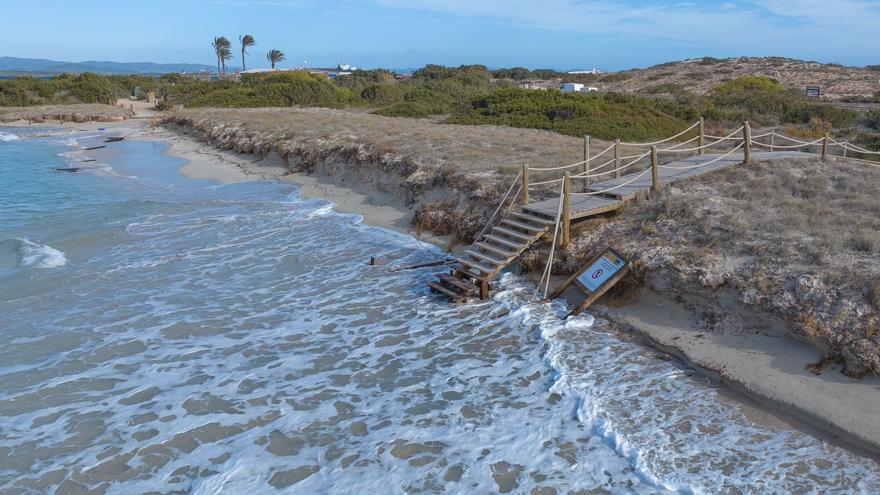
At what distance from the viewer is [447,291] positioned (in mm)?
11547

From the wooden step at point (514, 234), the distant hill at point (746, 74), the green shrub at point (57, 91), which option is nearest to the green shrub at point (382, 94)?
the distant hill at point (746, 74)

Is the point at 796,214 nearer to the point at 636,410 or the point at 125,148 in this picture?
the point at 636,410

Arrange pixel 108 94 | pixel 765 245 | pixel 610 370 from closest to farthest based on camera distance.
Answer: pixel 610 370, pixel 765 245, pixel 108 94

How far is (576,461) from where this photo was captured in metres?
6.87

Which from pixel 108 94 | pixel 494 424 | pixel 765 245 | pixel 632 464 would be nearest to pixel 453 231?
pixel 765 245

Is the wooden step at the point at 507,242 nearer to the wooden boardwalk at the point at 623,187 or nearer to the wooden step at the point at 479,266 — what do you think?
the wooden step at the point at 479,266

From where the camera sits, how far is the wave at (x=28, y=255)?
13887 mm

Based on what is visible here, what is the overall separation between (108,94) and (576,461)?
6661 centimetres

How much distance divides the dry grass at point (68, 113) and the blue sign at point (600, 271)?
49638 millimetres

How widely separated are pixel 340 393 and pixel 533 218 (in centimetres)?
579

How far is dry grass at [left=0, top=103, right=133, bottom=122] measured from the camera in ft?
166

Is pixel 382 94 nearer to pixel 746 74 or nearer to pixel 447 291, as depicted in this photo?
pixel 746 74

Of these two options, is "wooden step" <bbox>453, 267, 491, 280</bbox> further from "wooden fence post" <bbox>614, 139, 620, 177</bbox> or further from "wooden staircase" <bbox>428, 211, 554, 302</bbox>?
"wooden fence post" <bbox>614, 139, 620, 177</bbox>

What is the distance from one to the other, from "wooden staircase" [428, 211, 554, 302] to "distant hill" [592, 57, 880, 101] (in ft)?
109
